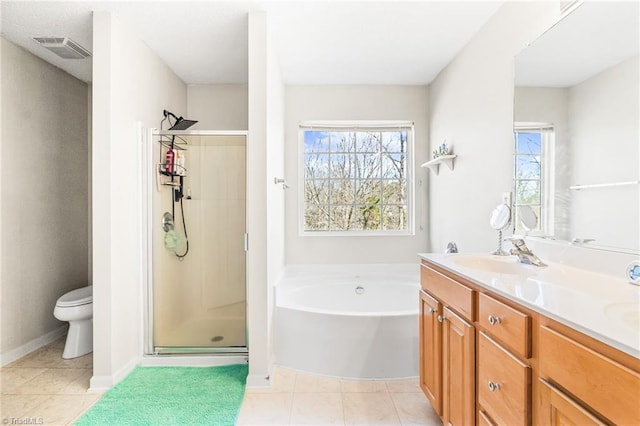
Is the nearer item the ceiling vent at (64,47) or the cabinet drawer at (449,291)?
the cabinet drawer at (449,291)

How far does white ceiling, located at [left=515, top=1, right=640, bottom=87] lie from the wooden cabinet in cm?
111

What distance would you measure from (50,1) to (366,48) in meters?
2.12

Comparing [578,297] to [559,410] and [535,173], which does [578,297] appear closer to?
[559,410]

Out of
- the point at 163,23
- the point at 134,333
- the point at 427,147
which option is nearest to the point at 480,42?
the point at 427,147

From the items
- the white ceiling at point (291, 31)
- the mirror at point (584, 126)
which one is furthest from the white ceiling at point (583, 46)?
the white ceiling at point (291, 31)

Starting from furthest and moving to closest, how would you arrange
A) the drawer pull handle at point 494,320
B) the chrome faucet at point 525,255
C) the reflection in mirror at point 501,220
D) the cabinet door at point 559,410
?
the reflection in mirror at point 501,220 < the chrome faucet at point 525,255 < the drawer pull handle at point 494,320 < the cabinet door at point 559,410

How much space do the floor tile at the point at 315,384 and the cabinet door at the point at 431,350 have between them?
61cm

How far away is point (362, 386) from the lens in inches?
83.2

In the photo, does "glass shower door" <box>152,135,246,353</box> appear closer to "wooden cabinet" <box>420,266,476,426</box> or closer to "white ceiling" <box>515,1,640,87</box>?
"wooden cabinet" <box>420,266,476,426</box>

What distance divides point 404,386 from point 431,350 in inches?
23.7

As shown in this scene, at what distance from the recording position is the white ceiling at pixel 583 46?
1.25 m

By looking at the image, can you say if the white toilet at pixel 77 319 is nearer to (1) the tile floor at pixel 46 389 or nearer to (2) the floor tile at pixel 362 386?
(1) the tile floor at pixel 46 389

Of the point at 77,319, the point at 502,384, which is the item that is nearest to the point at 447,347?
the point at 502,384

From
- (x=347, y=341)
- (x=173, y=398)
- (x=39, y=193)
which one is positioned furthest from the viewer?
(x=39, y=193)
